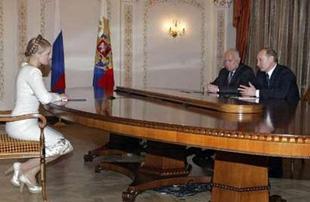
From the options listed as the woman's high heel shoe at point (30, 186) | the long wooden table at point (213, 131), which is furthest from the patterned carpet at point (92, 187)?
the long wooden table at point (213, 131)

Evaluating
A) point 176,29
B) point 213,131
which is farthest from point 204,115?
point 176,29

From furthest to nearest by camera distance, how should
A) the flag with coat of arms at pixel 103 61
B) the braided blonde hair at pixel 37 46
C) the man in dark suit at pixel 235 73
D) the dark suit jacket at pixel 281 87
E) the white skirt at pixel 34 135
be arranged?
the flag with coat of arms at pixel 103 61
the man in dark suit at pixel 235 73
the dark suit jacket at pixel 281 87
the braided blonde hair at pixel 37 46
the white skirt at pixel 34 135

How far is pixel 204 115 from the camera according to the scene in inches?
136

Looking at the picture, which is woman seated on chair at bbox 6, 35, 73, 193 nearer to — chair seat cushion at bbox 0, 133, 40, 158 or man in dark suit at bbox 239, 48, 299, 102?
chair seat cushion at bbox 0, 133, 40, 158

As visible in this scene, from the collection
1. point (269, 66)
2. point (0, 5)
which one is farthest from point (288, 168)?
point (0, 5)

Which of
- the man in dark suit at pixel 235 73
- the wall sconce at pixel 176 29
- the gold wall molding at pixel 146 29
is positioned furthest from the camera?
the wall sconce at pixel 176 29

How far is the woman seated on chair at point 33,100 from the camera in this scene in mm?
4238

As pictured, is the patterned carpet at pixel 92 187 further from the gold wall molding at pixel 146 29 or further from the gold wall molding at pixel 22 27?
the gold wall molding at pixel 146 29

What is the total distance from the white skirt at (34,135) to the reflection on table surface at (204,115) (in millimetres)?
344

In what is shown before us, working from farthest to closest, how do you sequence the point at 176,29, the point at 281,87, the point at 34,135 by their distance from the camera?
the point at 176,29, the point at 281,87, the point at 34,135

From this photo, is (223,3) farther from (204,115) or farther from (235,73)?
(204,115)

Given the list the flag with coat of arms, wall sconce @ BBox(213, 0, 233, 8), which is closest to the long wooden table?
the flag with coat of arms

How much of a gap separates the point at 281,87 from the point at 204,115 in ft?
6.49

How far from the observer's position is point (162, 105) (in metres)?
4.17
